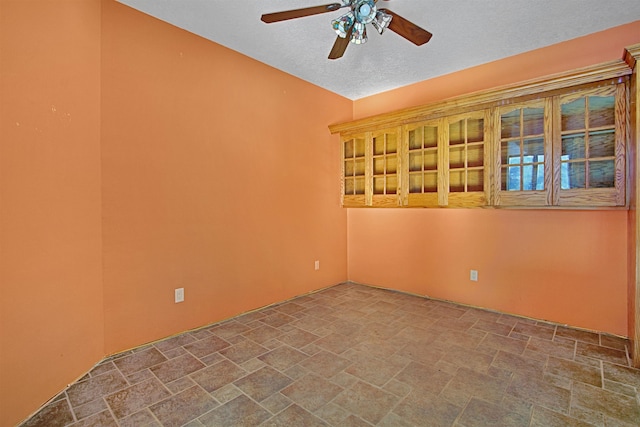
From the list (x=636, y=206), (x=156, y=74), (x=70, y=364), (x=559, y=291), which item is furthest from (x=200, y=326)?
(x=636, y=206)

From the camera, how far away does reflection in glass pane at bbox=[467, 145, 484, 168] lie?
297 cm

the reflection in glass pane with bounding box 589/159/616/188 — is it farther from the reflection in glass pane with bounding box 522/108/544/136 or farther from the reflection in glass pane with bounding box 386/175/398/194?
the reflection in glass pane with bounding box 386/175/398/194

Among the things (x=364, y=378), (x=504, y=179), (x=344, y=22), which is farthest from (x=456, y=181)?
(x=364, y=378)

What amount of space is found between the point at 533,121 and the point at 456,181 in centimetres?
83

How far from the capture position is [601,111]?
A: 7.88ft

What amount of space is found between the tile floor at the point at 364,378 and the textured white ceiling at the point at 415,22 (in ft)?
Result: 8.54

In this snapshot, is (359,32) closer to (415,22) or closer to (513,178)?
(415,22)

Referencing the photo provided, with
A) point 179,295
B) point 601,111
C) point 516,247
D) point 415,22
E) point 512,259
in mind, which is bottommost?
point 179,295

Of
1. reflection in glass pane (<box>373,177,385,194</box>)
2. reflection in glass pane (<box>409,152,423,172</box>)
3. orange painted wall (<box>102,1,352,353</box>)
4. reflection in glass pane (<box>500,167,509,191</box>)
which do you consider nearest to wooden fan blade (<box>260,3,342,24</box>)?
orange painted wall (<box>102,1,352,353</box>)

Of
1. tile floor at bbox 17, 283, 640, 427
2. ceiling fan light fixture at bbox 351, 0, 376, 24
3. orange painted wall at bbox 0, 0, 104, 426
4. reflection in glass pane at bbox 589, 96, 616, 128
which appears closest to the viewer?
orange painted wall at bbox 0, 0, 104, 426

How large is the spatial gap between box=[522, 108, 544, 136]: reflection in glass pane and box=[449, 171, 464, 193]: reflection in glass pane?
65cm

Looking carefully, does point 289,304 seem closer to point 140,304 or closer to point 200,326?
point 200,326

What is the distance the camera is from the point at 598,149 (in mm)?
2422

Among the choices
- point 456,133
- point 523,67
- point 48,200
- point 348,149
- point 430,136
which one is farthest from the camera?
point 348,149
